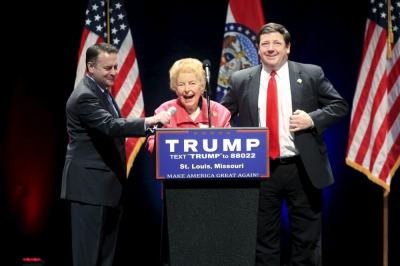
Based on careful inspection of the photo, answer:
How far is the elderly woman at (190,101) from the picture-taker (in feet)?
9.95

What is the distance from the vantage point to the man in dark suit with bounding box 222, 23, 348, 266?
10.6 feet

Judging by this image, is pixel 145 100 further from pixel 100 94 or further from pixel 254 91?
pixel 254 91

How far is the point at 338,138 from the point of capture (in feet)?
16.2

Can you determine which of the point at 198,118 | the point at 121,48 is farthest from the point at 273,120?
the point at 121,48

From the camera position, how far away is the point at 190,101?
306 cm

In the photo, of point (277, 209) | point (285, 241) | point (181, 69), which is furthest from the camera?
point (285, 241)

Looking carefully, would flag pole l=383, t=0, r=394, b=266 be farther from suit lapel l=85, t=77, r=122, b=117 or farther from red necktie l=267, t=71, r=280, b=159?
suit lapel l=85, t=77, r=122, b=117

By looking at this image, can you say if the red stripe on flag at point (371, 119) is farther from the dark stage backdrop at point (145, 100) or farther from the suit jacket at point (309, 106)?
the suit jacket at point (309, 106)

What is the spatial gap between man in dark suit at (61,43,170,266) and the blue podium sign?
0.66m

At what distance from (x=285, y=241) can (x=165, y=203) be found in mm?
2649

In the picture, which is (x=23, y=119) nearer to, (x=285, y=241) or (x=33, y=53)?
(x=33, y=53)

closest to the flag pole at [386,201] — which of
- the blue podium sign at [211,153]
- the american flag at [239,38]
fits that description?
the american flag at [239,38]

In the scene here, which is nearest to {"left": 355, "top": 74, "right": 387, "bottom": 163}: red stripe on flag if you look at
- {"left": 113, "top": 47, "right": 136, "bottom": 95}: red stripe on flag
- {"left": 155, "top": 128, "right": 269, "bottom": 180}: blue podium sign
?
{"left": 113, "top": 47, "right": 136, "bottom": 95}: red stripe on flag

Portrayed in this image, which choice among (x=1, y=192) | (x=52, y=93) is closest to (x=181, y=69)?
(x=52, y=93)
